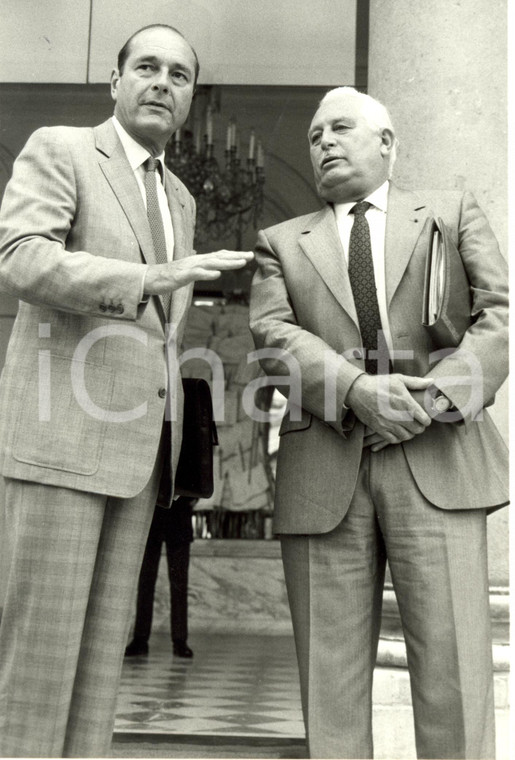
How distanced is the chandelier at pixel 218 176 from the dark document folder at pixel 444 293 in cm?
672

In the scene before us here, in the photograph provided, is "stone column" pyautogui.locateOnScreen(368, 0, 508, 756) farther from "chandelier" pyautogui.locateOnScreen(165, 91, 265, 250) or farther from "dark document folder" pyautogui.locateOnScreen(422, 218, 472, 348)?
"chandelier" pyautogui.locateOnScreen(165, 91, 265, 250)

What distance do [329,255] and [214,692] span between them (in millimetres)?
3794

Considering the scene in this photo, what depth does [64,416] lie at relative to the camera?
272cm

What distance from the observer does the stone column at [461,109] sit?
157 inches

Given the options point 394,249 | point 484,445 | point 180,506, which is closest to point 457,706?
point 484,445

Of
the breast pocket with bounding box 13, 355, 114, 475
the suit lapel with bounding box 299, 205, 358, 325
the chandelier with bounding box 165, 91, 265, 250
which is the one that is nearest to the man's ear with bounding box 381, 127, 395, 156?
the suit lapel with bounding box 299, 205, 358, 325

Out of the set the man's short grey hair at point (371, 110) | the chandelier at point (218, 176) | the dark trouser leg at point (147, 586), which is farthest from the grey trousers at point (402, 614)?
the chandelier at point (218, 176)

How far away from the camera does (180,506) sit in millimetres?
7879

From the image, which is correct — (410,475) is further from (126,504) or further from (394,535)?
(126,504)

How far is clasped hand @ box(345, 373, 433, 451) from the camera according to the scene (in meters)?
2.84

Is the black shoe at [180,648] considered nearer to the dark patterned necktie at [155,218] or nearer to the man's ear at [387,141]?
the dark patterned necktie at [155,218]

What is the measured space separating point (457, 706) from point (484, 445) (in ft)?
2.35

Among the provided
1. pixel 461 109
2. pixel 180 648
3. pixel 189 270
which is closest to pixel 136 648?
pixel 180 648

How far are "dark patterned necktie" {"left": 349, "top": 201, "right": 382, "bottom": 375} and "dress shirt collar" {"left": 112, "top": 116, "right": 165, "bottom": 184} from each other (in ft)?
2.11
